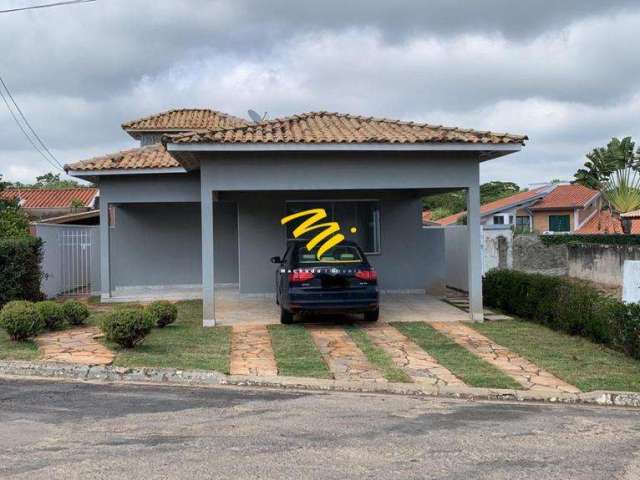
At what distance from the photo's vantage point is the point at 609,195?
32219mm

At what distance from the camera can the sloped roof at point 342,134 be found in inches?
452

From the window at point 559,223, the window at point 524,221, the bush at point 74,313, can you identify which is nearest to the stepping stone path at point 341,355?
the bush at point 74,313

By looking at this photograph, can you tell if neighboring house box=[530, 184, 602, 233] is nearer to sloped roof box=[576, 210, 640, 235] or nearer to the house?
the house

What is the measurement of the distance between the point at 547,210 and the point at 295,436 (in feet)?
144

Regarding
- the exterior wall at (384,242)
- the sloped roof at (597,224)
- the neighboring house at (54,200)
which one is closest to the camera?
the exterior wall at (384,242)

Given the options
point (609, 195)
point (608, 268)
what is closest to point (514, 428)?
point (608, 268)

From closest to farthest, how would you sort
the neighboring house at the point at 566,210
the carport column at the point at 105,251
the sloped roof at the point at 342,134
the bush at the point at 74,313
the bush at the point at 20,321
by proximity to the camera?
the bush at the point at 20,321 → the bush at the point at 74,313 → the sloped roof at the point at 342,134 → the carport column at the point at 105,251 → the neighboring house at the point at 566,210

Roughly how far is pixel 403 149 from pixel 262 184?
2.63 m

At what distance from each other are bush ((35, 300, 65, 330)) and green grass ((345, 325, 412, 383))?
4828 mm

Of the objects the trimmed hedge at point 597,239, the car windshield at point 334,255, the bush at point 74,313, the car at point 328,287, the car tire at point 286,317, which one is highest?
the trimmed hedge at point 597,239

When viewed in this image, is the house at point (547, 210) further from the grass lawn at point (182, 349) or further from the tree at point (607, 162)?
the grass lawn at point (182, 349)

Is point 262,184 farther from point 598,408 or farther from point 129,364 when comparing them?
point 598,408

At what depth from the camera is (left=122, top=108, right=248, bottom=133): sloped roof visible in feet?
72.9

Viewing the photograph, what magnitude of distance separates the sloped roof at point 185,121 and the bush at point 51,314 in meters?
11.7
